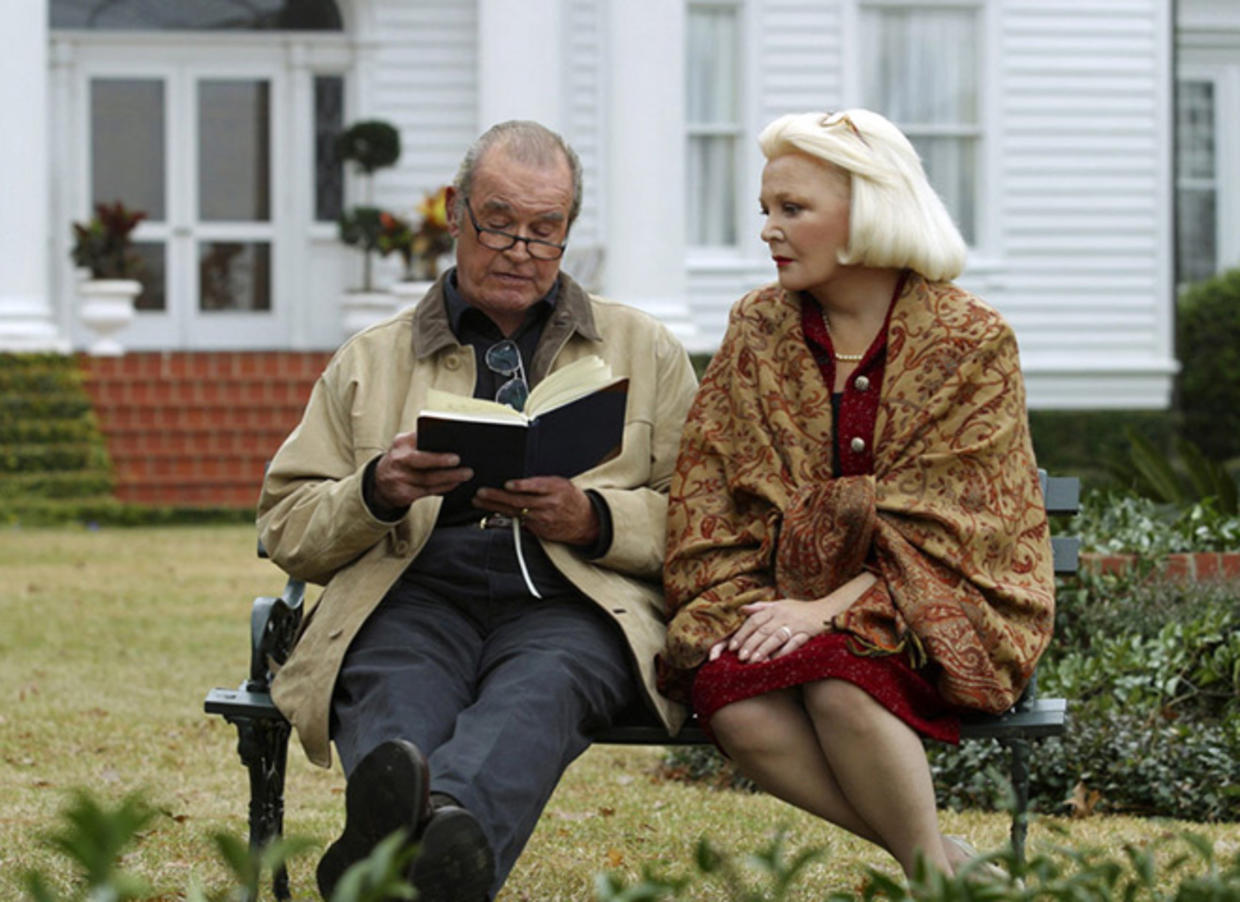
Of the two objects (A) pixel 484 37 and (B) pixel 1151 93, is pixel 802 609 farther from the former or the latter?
(B) pixel 1151 93

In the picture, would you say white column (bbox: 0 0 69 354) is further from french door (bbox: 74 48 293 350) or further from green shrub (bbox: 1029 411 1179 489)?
green shrub (bbox: 1029 411 1179 489)

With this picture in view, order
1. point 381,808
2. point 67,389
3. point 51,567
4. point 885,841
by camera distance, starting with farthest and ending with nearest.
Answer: point 67,389 → point 51,567 → point 885,841 → point 381,808

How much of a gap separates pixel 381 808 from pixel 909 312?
1406 millimetres

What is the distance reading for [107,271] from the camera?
16156mm

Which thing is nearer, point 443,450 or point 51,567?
point 443,450

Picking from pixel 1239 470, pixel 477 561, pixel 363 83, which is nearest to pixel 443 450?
pixel 477 561

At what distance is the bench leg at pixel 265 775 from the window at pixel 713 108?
43.4 ft

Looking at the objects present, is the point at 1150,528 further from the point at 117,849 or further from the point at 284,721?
the point at 117,849

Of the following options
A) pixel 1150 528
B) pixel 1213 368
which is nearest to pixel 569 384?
pixel 1150 528

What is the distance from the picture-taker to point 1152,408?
57.4 feet

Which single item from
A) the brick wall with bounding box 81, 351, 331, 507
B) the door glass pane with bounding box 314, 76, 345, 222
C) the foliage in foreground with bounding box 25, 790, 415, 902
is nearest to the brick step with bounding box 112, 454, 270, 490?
the brick wall with bounding box 81, 351, 331, 507

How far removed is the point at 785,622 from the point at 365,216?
41.6ft

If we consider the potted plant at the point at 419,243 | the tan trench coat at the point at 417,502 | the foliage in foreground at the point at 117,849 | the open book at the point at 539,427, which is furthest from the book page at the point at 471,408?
the potted plant at the point at 419,243

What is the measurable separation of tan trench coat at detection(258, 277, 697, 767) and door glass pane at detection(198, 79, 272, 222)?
13857 millimetres
